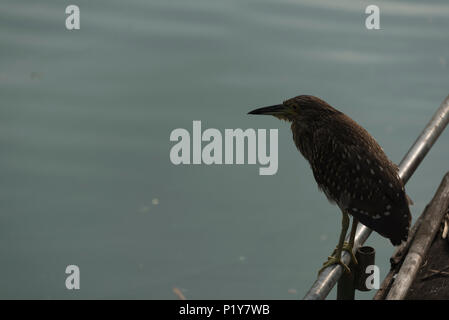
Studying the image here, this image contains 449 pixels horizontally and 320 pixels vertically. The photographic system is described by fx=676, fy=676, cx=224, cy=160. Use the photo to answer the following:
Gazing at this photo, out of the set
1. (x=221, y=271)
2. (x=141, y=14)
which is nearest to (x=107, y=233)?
(x=221, y=271)

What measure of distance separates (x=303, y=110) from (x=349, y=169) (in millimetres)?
394

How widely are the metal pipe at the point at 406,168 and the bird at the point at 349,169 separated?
A: 53mm

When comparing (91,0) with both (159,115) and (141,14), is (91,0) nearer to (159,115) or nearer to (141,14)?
(141,14)

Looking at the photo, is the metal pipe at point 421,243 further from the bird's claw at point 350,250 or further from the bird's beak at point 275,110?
the bird's beak at point 275,110

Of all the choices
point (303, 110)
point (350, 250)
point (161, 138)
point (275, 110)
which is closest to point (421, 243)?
point (350, 250)

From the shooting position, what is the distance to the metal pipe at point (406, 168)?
2.45 m

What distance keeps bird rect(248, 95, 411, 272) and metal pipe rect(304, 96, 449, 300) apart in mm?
53

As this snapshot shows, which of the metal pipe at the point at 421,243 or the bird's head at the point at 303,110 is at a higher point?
the bird's head at the point at 303,110

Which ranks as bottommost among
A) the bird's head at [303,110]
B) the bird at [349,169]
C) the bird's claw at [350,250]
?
the bird's claw at [350,250]

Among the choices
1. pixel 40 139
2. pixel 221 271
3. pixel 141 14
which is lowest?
pixel 221 271

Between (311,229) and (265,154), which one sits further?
(265,154)

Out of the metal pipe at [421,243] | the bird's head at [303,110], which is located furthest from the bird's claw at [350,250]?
the bird's head at [303,110]

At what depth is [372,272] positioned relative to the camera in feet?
10.3

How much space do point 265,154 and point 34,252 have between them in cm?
245
